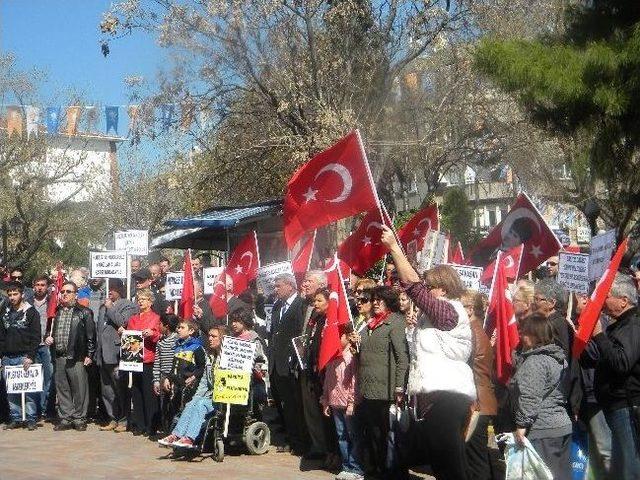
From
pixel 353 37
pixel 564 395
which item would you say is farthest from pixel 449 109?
pixel 564 395

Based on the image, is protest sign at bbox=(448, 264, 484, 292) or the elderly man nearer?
the elderly man

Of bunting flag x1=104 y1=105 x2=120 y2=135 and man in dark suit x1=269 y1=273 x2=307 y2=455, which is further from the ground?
bunting flag x1=104 y1=105 x2=120 y2=135

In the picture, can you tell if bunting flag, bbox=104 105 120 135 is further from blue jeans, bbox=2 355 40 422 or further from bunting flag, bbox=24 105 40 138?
blue jeans, bbox=2 355 40 422

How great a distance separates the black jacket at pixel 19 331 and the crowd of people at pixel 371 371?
2cm

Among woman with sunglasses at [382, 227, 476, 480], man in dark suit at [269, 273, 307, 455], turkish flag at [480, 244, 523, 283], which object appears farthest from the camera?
man in dark suit at [269, 273, 307, 455]

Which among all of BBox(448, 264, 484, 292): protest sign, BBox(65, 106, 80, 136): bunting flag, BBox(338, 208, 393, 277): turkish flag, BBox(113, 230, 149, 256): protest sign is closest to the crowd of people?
BBox(338, 208, 393, 277): turkish flag

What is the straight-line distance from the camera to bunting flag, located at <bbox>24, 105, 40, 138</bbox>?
4572 cm

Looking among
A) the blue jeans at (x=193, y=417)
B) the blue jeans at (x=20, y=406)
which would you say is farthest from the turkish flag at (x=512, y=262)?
the blue jeans at (x=20, y=406)

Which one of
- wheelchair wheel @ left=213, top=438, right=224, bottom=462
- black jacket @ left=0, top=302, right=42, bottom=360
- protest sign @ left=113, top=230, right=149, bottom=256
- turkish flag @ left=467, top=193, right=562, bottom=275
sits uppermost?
protest sign @ left=113, top=230, right=149, bottom=256

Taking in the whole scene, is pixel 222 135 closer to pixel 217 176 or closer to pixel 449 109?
pixel 217 176

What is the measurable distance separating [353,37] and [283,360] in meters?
12.9

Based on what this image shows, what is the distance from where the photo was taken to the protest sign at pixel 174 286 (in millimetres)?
15516

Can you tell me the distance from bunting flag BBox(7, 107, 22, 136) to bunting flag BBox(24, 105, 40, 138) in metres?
0.36

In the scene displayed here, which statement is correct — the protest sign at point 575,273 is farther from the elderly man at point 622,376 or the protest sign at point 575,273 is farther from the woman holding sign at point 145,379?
the woman holding sign at point 145,379
